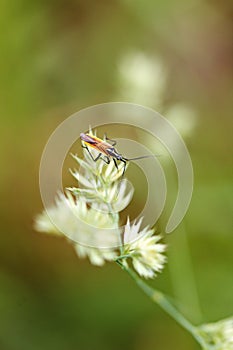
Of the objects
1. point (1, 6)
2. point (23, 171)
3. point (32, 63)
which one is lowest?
point (23, 171)

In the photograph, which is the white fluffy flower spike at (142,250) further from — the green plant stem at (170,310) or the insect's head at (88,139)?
the insect's head at (88,139)

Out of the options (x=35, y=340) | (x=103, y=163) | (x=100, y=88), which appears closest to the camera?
(x=103, y=163)

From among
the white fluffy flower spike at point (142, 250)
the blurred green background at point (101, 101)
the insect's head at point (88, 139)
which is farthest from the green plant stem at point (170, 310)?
the blurred green background at point (101, 101)

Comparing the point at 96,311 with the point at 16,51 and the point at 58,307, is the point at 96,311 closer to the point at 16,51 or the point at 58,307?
the point at 58,307

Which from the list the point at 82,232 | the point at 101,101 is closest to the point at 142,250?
the point at 82,232

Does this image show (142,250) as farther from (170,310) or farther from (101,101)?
(101,101)

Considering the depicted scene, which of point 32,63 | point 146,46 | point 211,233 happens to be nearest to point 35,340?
point 211,233
